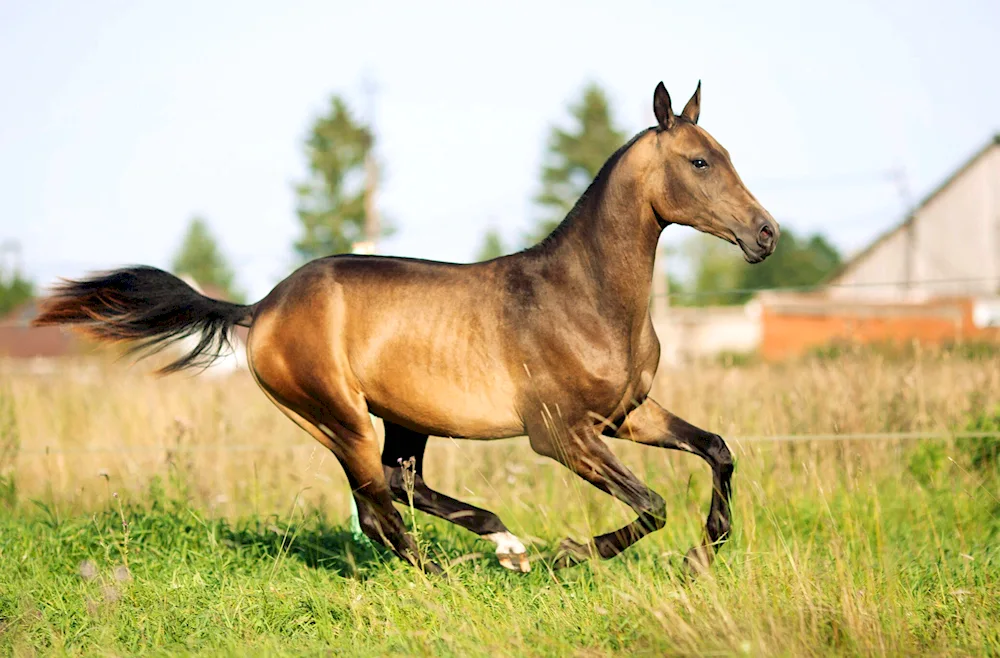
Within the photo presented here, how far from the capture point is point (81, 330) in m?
5.23

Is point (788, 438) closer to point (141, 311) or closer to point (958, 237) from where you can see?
point (141, 311)

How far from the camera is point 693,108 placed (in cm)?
459

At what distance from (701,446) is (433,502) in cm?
137

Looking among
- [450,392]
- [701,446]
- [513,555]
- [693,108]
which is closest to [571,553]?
[513,555]

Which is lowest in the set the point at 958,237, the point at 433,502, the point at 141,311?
the point at 433,502

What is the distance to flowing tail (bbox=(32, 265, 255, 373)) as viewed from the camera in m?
5.20

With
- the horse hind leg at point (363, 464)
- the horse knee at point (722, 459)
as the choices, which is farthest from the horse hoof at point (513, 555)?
the horse knee at point (722, 459)

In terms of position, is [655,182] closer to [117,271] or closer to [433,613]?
[433,613]

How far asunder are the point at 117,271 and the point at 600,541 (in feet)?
9.81

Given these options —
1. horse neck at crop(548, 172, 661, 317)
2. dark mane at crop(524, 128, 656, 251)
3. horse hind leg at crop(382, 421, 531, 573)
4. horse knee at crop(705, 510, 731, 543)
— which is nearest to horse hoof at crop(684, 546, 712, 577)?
horse knee at crop(705, 510, 731, 543)

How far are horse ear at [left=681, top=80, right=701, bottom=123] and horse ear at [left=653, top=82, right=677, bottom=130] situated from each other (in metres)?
0.17

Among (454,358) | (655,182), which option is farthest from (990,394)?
Answer: (454,358)

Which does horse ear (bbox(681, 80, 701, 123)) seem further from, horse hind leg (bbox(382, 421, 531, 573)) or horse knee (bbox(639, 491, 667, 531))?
horse hind leg (bbox(382, 421, 531, 573))

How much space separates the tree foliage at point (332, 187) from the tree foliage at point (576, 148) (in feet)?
33.6
